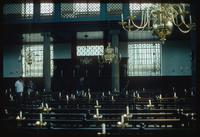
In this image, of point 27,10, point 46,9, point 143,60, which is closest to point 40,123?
point 27,10

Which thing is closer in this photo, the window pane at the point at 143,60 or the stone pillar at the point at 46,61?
the stone pillar at the point at 46,61

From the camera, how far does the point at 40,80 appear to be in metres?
26.6

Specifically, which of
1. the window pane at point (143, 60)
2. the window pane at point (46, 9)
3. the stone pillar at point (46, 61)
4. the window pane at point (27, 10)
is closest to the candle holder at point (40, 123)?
the stone pillar at point (46, 61)

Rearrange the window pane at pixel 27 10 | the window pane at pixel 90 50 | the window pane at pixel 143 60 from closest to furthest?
the window pane at pixel 27 10, the window pane at pixel 143 60, the window pane at pixel 90 50

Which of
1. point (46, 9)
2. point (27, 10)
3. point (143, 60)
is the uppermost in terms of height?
point (46, 9)

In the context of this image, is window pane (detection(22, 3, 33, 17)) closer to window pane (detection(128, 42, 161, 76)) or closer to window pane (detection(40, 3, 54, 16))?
window pane (detection(40, 3, 54, 16))

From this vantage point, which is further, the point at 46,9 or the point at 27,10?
the point at 46,9

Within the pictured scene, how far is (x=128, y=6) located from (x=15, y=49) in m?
10.0

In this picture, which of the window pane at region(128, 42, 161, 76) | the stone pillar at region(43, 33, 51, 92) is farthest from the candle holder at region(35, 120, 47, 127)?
the window pane at region(128, 42, 161, 76)

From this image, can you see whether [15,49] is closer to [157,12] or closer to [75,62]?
[75,62]

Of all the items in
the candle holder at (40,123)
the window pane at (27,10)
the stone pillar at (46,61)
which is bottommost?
the candle holder at (40,123)

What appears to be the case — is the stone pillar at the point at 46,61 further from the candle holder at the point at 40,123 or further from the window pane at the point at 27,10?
the candle holder at the point at 40,123

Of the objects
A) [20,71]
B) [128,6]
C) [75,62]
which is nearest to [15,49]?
[20,71]

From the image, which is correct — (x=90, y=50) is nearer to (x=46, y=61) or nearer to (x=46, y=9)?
(x=46, y=9)
